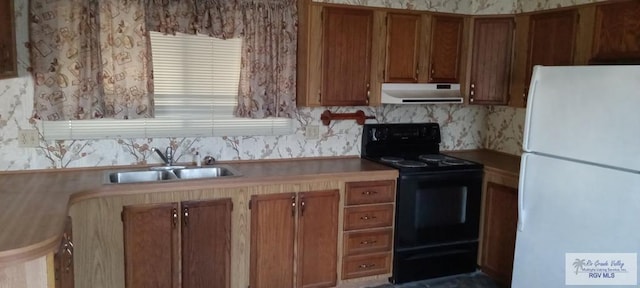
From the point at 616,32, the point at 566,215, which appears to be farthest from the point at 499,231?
the point at 616,32

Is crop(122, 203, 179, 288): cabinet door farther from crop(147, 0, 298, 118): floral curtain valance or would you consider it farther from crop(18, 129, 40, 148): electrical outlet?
crop(147, 0, 298, 118): floral curtain valance

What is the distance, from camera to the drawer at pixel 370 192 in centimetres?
329

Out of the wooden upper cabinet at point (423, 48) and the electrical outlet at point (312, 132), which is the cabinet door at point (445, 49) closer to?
the wooden upper cabinet at point (423, 48)

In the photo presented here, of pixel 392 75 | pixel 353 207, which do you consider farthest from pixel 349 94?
pixel 353 207

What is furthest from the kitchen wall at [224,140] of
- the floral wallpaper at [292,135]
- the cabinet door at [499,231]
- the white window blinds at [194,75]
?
the cabinet door at [499,231]

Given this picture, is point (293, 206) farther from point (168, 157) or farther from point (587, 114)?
point (587, 114)

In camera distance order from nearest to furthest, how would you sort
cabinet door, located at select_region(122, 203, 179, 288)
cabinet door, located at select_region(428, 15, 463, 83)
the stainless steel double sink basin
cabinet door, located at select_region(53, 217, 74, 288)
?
1. cabinet door, located at select_region(53, 217, 74, 288)
2. cabinet door, located at select_region(122, 203, 179, 288)
3. the stainless steel double sink basin
4. cabinet door, located at select_region(428, 15, 463, 83)

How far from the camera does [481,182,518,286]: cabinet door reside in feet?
11.3

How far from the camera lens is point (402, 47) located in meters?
3.63

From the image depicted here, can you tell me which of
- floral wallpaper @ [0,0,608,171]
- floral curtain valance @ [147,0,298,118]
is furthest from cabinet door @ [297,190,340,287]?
floral curtain valance @ [147,0,298,118]

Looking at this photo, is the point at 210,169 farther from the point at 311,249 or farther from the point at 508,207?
the point at 508,207

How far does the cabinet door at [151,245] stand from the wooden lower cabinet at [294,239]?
1.63 feet

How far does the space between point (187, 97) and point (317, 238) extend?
1.32m

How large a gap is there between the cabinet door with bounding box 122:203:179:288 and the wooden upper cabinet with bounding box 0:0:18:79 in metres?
0.96
